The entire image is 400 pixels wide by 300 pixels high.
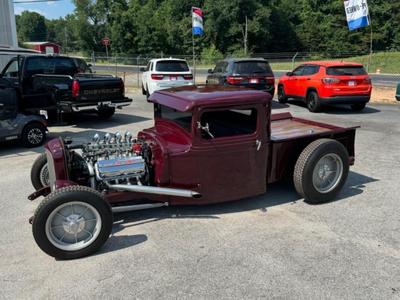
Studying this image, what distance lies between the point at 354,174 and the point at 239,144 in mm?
2846

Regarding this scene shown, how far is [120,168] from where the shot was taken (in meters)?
4.53

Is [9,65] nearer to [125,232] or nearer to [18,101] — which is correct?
[18,101]

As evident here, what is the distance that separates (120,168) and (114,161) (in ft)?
0.34

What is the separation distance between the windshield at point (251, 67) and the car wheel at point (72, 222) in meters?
10.3

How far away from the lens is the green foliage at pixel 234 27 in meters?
60.2

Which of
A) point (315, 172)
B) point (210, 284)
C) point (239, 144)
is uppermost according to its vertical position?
point (239, 144)

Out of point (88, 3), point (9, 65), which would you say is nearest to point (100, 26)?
point (88, 3)

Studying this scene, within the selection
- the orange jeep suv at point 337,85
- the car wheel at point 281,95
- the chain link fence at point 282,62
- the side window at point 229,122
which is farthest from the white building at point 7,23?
the side window at point 229,122

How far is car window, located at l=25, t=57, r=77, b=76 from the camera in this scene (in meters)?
11.3

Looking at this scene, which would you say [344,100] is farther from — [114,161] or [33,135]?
[114,161]

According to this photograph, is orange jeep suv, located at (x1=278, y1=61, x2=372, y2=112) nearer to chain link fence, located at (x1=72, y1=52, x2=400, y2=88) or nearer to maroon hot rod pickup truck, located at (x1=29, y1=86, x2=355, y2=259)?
maroon hot rod pickup truck, located at (x1=29, y1=86, x2=355, y2=259)

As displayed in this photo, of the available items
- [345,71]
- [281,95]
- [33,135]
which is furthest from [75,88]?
[345,71]

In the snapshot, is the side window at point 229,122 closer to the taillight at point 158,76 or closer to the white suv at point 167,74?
the white suv at point 167,74

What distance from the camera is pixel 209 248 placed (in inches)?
163
